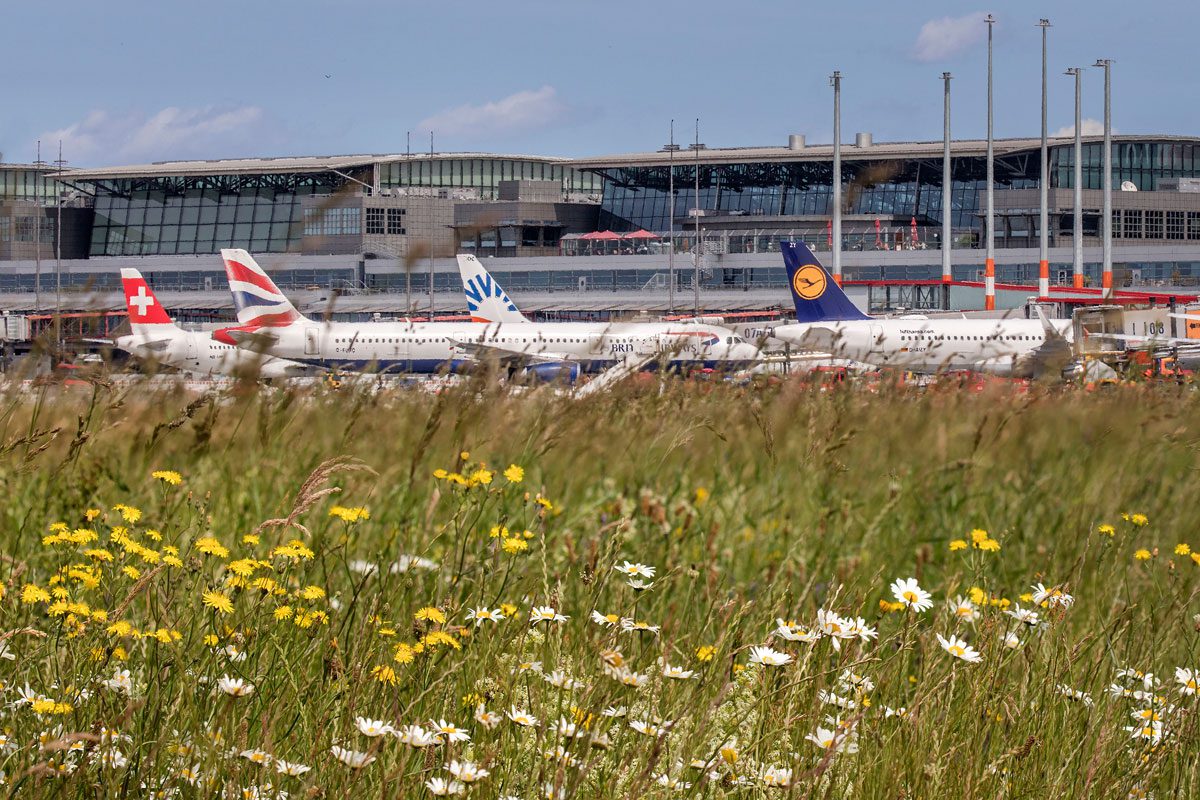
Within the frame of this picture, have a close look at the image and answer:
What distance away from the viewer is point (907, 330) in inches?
1518

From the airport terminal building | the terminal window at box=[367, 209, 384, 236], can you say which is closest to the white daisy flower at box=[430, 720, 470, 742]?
the airport terminal building

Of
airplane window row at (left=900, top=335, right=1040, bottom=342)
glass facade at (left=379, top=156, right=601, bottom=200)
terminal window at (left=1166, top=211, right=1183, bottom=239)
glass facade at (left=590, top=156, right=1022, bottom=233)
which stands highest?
glass facade at (left=379, top=156, right=601, bottom=200)

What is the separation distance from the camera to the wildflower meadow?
305 cm

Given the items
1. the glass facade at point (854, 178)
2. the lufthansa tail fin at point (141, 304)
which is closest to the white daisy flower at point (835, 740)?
the lufthansa tail fin at point (141, 304)

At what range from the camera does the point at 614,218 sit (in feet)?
390

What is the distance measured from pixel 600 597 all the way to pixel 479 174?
393ft

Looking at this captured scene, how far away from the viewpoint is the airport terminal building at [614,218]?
314ft

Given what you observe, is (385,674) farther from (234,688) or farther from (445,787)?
(445,787)

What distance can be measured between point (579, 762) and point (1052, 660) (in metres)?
1.78

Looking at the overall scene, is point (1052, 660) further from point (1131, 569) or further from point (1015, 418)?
point (1015, 418)

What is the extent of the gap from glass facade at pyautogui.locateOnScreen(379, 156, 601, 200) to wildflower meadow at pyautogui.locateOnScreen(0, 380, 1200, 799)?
111 metres

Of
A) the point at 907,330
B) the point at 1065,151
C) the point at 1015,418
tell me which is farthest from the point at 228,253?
the point at 1065,151

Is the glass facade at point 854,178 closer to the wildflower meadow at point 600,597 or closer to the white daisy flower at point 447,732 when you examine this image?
the wildflower meadow at point 600,597

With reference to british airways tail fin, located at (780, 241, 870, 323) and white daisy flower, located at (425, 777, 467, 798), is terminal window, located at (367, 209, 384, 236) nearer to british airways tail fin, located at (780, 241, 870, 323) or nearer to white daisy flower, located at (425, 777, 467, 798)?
british airways tail fin, located at (780, 241, 870, 323)
